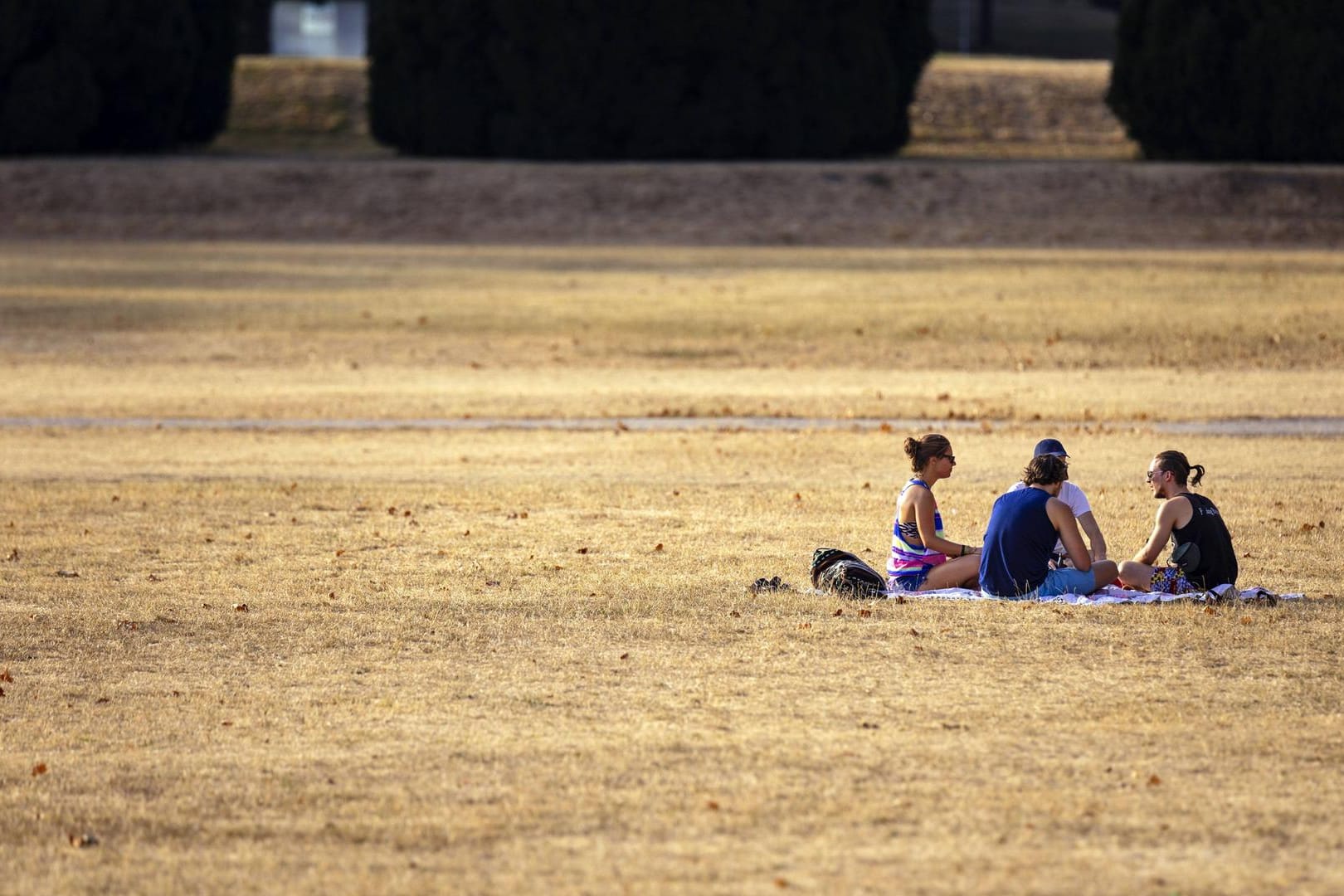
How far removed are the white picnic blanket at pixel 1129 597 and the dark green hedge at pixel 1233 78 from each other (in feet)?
107

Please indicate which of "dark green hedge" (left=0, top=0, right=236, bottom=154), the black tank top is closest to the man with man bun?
the black tank top

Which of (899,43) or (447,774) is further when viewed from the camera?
(899,43)

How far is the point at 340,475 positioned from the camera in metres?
15.1

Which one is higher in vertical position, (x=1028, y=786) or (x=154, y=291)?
(x=1028, y=786)

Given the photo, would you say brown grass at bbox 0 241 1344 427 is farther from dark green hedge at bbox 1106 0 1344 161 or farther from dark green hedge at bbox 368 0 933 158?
dark green hedge at bbox 368 0 933 158

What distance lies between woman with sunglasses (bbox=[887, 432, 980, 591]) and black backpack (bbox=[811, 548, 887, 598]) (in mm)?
177

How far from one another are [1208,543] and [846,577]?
6.29 ft

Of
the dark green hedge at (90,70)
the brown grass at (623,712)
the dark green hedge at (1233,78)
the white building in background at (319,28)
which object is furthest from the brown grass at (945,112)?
the brown grass at (623,712)

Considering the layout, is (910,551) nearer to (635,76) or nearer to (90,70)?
(635,76)

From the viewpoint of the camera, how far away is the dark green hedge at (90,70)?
143ft

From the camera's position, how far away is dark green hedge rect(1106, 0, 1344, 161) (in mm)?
39844

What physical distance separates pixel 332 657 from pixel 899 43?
39.6 m

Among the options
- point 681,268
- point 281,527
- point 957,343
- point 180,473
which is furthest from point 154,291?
point 281,527

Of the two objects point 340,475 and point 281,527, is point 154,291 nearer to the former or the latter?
point 340,475
